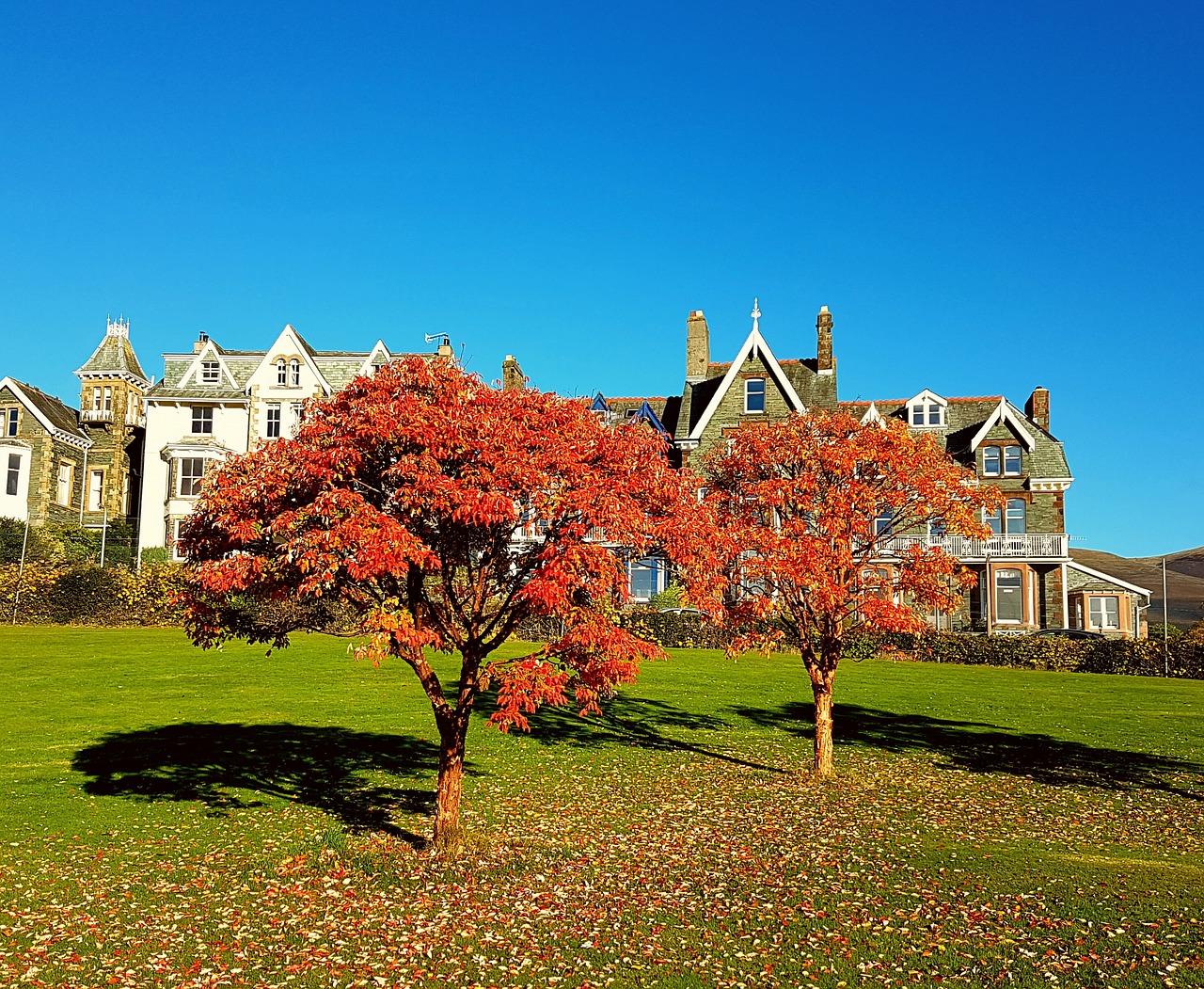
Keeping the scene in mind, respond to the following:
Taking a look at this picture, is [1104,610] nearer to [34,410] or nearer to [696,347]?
[696,347]

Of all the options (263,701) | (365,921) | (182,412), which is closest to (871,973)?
(365,921)

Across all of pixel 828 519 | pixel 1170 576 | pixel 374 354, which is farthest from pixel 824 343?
pixel 1170 576

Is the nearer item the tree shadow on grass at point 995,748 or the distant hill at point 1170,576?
the tree shadow on grass at point 995,748

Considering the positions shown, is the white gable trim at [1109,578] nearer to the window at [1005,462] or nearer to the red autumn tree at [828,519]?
the window at [1005,462]

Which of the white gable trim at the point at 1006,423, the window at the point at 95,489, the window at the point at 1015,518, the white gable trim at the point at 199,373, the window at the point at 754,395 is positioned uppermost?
the white gable trim at the point at 199,373

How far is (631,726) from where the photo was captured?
28.4 m

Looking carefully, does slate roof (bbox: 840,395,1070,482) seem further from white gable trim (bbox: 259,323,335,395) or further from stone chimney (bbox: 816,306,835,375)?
white gable trim (bbox: 259,323,335,395)

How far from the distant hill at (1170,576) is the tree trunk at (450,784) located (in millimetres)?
73732

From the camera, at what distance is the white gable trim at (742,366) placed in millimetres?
55906

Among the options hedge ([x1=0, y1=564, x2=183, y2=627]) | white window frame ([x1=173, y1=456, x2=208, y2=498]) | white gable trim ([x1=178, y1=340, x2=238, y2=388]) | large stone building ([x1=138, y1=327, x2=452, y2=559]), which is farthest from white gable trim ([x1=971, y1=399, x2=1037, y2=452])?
white window frame ([x1=173, y1=456, x2=208, y2=498])

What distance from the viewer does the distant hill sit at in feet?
290

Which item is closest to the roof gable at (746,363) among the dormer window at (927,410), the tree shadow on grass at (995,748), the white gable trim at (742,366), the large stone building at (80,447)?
the white gable trim at (742,366)

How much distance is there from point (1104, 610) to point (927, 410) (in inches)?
628

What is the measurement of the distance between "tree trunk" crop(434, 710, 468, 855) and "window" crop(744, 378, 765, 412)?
4360 centimetres
